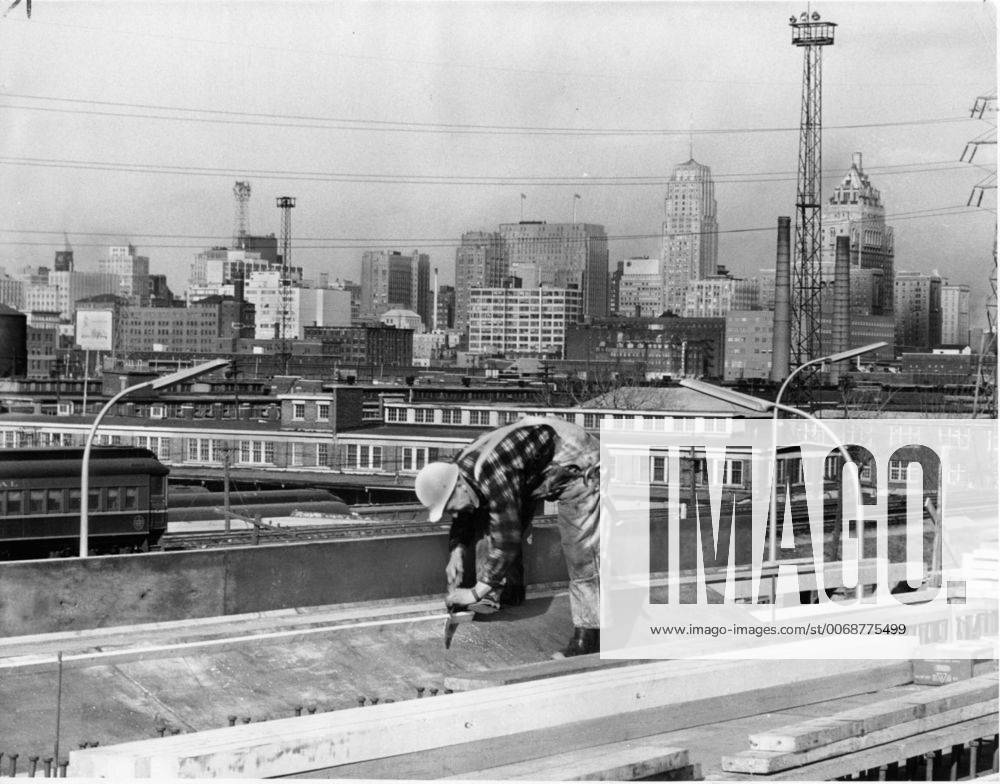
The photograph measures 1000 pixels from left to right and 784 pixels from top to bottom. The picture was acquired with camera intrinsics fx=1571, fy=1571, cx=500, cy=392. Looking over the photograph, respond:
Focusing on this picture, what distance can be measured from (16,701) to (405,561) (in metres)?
6.58

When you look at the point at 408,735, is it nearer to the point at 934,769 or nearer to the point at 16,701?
the point at 934,769

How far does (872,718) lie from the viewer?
Answer: 1169cm

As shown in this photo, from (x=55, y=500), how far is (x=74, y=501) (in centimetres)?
40

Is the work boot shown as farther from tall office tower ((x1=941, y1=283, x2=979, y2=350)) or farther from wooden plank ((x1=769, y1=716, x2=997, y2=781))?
tall office tower ((x1=941, y1=283, x2=979, y2=350))

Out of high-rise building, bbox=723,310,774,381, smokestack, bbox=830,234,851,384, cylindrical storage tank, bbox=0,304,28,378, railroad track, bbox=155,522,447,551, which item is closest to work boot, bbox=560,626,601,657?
railroad track, bbox=155,522,447,551

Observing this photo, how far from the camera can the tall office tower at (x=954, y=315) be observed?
548 feet

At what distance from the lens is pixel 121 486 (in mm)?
34875

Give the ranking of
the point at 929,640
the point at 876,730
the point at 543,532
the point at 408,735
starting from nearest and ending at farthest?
the point at 408,735 → the point at 876,730 → the point at 929,640 → the point at 543,532

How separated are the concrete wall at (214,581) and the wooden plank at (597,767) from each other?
25.6 feet

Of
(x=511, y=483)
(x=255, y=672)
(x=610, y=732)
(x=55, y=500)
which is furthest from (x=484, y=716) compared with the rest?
(x=55, y=500)

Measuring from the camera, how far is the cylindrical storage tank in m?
127

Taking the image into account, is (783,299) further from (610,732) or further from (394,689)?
(610,732)

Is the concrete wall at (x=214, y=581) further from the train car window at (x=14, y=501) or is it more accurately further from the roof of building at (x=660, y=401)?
the roof of building at (x=660, y=401)

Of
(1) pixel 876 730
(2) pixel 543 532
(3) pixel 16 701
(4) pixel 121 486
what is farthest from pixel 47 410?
(1) pixel 876 730
